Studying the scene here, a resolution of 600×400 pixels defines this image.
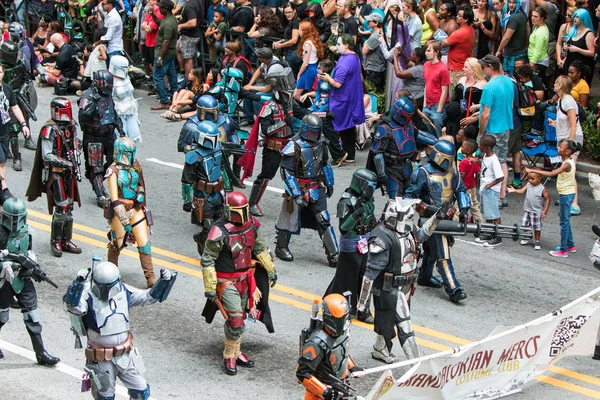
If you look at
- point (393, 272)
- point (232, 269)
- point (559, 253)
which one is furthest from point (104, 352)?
point (559, 253)

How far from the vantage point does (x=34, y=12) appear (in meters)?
24.0

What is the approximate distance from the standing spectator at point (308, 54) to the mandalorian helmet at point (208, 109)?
14.2 ft

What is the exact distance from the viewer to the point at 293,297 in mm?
11984

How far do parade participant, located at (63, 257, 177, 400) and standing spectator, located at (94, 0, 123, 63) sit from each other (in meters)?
12.2

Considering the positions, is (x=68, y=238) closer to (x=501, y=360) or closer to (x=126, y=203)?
(x=126, y=203)

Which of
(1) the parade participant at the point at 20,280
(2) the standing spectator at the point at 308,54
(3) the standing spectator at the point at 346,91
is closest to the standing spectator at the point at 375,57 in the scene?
(2) the standing spectator at the point at 308,54

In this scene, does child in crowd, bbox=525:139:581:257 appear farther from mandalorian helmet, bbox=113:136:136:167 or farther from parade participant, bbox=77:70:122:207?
parade participant, bbox=77:70:122:207

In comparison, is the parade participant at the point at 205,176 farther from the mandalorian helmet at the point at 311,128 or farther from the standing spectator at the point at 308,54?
the standing spectator at the point at 308,54

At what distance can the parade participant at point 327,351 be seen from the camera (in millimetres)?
8531

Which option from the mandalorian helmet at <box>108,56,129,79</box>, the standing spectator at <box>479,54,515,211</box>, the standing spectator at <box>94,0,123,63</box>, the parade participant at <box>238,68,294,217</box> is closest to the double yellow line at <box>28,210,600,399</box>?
the parade participant at <box>238,68,294,217</box>

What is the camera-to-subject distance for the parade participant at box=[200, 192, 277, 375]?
997 cm

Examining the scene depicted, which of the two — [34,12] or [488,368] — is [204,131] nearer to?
[488,368]

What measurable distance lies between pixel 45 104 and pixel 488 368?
1301 cm

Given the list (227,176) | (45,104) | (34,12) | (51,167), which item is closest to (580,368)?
(227,176)
